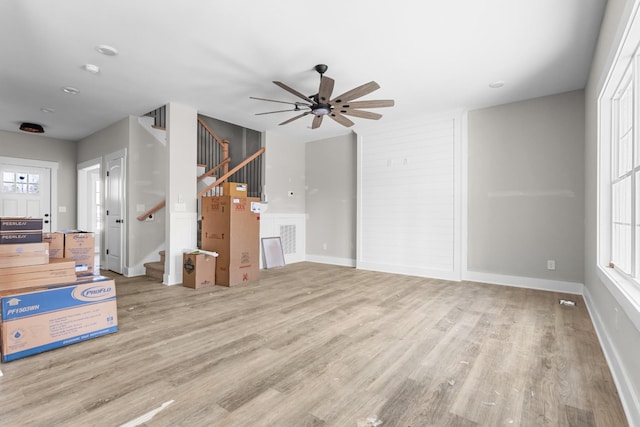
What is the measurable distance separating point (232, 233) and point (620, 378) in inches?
160

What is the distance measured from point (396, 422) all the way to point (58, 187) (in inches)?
313

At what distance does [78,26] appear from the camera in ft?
8.93

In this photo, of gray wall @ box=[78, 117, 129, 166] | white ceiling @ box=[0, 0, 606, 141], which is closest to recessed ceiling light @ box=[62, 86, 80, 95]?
white ceiling @ box=[0, 0, 606, 141]

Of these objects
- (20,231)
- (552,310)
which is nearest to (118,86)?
(20,231)

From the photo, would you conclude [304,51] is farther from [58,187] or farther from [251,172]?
[58,187]

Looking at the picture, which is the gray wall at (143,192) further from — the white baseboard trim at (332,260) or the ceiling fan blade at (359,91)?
the ceiling fan blade at (359,91)

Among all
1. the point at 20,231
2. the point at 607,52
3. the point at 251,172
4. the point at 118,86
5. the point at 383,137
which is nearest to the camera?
the point at 607,52

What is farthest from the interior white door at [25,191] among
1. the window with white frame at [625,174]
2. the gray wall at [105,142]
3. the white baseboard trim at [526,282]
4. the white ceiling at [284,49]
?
the window with white frame at [625,174]

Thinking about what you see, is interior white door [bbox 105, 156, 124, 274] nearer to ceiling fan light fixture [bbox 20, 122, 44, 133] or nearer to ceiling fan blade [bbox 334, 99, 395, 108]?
ceiling fan light fixture [bbox 20, 122, 44, 133]

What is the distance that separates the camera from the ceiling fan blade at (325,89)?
9.78 ft

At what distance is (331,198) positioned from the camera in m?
6.57

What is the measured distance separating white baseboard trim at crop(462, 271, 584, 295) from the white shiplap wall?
9.9 inches

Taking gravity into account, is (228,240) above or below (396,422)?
above

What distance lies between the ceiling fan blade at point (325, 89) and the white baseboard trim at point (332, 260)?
3.57 m
